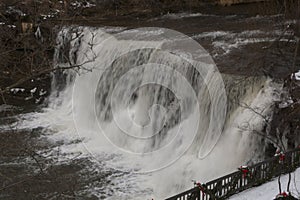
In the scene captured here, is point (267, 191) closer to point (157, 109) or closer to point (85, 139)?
point (157, 109)

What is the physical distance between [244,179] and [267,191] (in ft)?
1.37

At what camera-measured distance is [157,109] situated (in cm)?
1318

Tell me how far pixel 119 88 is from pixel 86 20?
21.0 feet

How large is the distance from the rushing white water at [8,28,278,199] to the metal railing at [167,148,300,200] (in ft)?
5.91

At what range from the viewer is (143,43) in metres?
15.3

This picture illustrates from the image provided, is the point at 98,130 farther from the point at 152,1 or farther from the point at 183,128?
the point at 152,1

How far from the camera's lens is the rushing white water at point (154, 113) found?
35.1ft

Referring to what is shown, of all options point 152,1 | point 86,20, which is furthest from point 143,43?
point 152,1

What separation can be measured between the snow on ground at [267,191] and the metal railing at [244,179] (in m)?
0.12

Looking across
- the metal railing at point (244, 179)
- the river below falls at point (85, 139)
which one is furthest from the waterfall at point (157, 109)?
the metal railing at point (244, 179)

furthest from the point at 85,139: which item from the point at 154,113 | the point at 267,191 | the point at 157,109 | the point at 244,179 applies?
the point at 267,191

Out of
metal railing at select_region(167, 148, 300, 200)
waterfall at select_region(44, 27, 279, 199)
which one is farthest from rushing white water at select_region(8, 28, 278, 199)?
metal railing at select_region(167, 148, 300, 200)

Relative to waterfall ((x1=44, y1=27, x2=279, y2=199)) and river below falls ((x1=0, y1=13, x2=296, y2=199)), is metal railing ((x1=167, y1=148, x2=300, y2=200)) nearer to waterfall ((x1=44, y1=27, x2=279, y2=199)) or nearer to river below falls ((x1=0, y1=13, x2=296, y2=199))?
waterfall ((x1=44, y1=27, x2=279, y2=199))

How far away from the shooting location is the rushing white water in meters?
10.7
